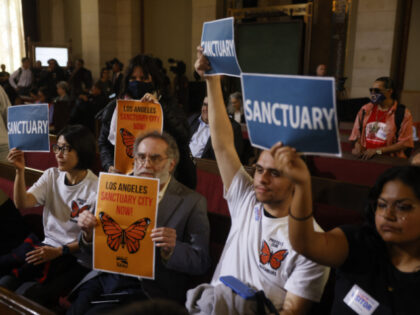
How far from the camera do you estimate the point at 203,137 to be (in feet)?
15.2

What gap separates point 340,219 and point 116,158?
160cm

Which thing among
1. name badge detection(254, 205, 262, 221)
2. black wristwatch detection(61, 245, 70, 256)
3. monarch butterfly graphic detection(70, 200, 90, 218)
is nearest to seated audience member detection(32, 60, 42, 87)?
monarch butterfly graphic detection(70, 200, 90, 218)

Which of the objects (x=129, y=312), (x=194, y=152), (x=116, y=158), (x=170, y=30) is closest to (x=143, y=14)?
(x=170, y=30)

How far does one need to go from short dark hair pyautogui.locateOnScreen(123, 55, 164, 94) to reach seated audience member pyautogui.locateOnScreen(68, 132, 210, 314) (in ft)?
2.67

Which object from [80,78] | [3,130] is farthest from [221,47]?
[80,78]

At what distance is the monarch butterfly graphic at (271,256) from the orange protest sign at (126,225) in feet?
1.74

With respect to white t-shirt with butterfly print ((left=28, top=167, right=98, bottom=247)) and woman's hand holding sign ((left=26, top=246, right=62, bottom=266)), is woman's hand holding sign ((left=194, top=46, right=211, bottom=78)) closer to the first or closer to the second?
white t-shirt with butterfly print ((left=28, top=167, right=98, bottom=247))

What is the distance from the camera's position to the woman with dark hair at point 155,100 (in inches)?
119

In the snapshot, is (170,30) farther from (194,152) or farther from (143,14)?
(194,152)

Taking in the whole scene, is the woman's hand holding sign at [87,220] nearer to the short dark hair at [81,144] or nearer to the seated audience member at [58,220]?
the seated audience member at [58,220]

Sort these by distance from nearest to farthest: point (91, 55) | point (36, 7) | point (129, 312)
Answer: point (129, 312), point (91, 55), point (36, 7)

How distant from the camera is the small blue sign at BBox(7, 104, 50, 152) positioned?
2778mm

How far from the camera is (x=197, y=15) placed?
1123cm

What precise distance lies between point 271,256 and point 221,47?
98 cm
